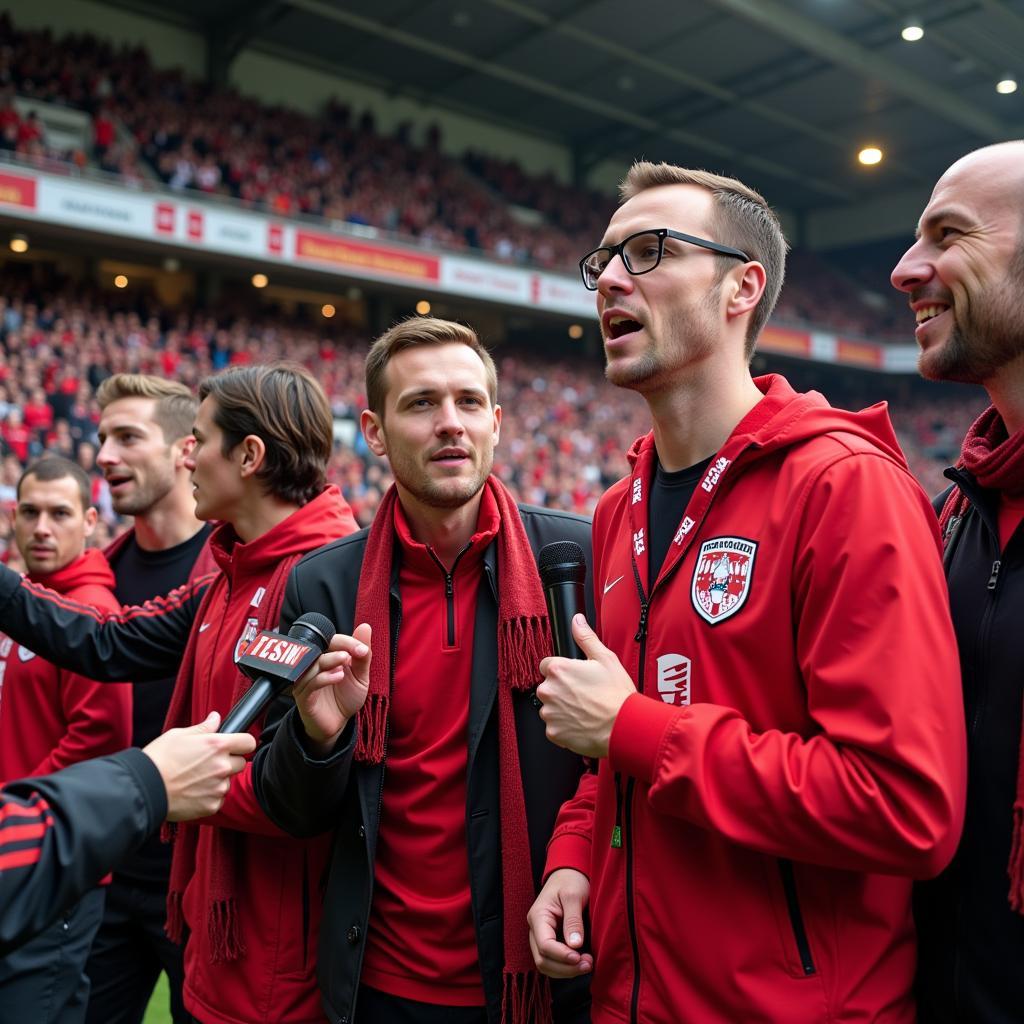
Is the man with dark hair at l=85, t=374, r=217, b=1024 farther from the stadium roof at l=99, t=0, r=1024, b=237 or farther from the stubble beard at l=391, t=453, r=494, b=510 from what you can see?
the stadium roof at l=99, t=0, r=1024, b=237

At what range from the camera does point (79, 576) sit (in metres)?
3.38

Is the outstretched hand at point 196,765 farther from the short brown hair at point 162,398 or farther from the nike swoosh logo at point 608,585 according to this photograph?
the short brown hair at point 162,398

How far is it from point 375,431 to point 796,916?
1650 millimetres

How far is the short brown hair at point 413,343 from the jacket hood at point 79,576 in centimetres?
142

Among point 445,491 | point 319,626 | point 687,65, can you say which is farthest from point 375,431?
point 687,65

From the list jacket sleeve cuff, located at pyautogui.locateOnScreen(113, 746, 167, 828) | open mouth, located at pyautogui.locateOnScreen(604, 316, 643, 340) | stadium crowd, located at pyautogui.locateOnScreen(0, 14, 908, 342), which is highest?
stadium crowd, located at pyautogui.locateOnScreen(0, 14, 908, 342)

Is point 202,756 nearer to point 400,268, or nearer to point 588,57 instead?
point 400,268

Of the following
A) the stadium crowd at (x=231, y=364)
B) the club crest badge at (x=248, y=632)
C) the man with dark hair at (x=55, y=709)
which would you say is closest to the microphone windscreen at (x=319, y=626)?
the club crest badge at (x=248, y=632)

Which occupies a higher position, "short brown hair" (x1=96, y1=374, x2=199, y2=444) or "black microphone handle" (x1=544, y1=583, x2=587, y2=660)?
"short brown hair" (x1=96, y1=374, x2=199, y2=444)

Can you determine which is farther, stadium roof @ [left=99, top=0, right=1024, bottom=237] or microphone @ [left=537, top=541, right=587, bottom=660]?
stadium roof @ [left=99, top=0, right=1024, bottom=237]

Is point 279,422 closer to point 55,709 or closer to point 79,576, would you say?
point 79,576

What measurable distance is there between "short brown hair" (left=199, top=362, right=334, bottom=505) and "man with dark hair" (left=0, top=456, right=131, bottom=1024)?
33.8 inches

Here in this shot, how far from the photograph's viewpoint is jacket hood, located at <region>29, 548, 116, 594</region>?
11.0 ft

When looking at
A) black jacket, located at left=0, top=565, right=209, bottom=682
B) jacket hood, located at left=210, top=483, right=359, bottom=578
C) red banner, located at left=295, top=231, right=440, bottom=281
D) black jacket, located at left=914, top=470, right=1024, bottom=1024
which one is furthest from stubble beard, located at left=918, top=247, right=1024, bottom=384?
red banner, located at left=295, top=231, right=440, bottom=281
